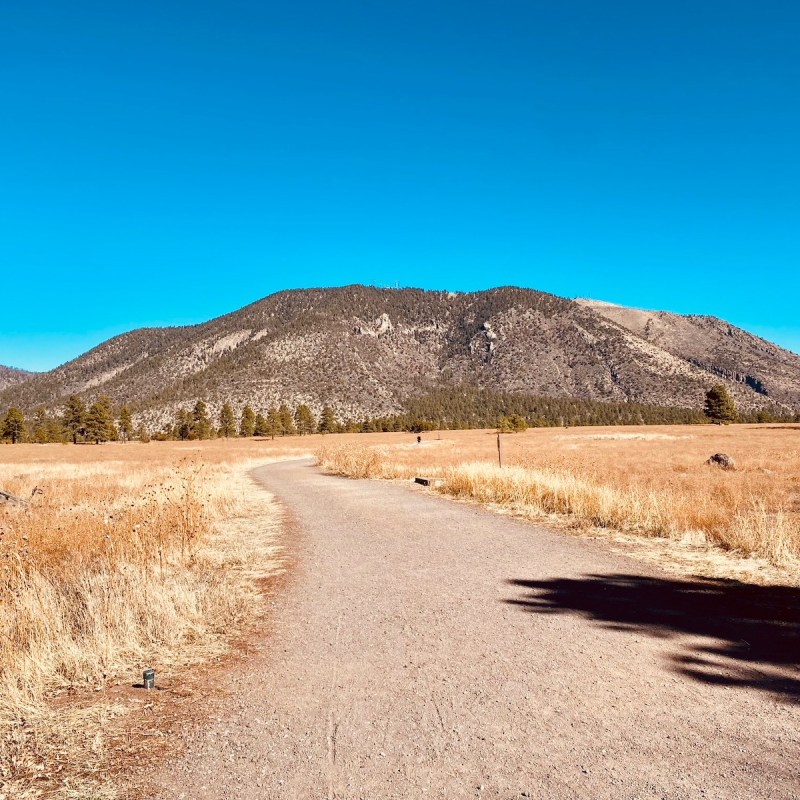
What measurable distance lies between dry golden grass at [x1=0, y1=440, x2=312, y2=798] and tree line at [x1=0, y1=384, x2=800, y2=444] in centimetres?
8257

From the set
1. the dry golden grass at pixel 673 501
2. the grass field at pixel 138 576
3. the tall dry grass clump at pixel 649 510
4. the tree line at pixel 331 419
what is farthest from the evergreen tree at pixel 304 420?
the tall dry grass clump at pixel 649 510

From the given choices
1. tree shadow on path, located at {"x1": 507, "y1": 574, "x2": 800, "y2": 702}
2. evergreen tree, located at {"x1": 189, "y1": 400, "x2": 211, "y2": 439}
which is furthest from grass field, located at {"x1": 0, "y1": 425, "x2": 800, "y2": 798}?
evergreen tree, located at {"x1": 189, "y1": 400, "x2": 211, "y2": 439}

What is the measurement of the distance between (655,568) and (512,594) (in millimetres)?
2746

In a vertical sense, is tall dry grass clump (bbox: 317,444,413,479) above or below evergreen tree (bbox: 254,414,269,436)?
below

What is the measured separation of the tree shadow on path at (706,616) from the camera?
422 centimetres

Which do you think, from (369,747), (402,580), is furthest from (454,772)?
(402,580)

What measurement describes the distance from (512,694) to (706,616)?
2.92 meters

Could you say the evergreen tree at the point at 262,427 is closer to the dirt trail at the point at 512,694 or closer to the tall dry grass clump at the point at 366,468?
the tall dry grass clump at the point at 366,468

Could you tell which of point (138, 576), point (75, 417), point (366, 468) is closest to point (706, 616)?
point (138, 576)

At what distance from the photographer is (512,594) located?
256 inches

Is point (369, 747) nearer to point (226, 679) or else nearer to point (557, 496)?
point (226, 679)

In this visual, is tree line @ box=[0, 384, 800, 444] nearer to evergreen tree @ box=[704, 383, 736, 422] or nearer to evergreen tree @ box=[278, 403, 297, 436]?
evergreen tree @ box=[704, 383, 736, 422]

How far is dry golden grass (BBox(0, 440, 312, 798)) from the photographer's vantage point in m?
3.32

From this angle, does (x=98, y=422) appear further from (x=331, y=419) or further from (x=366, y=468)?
(x=366, y=468)
